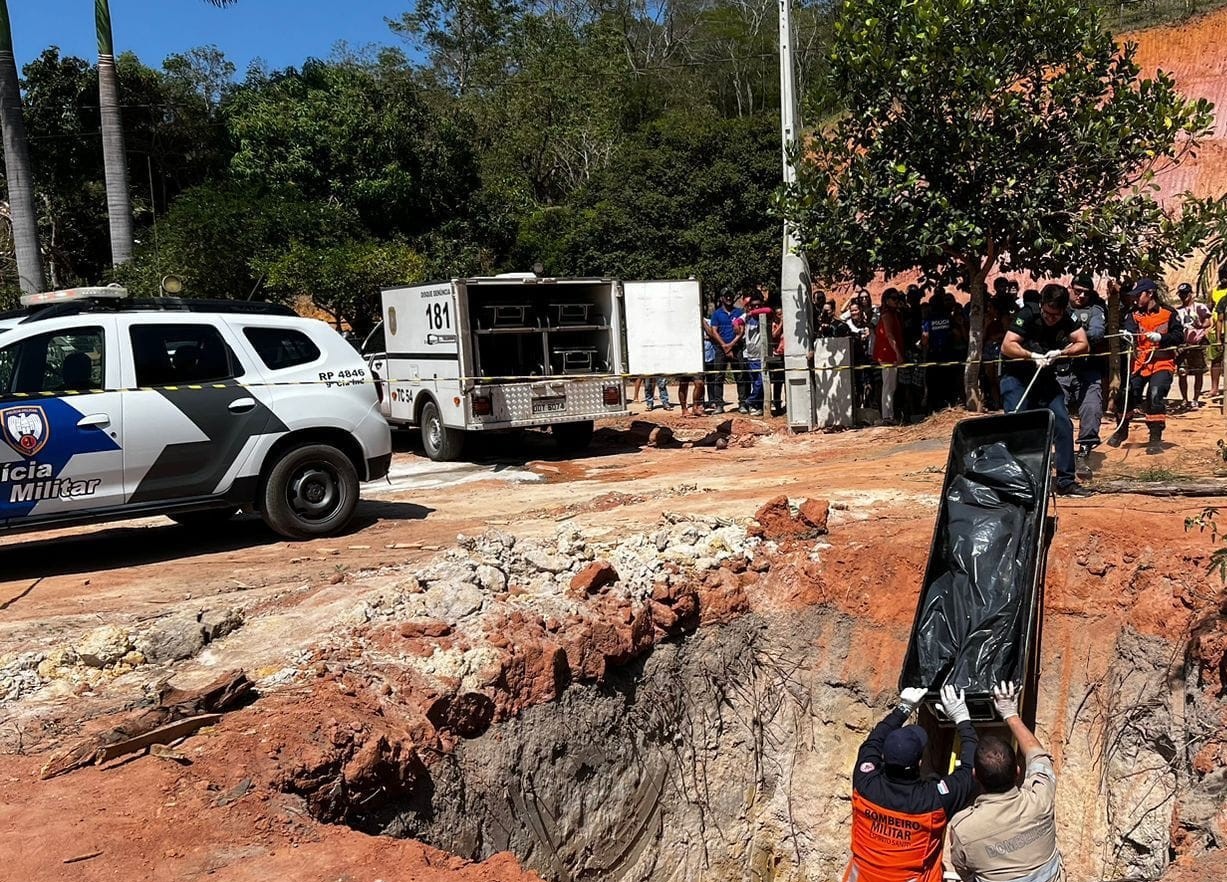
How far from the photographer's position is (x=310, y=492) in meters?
8.19

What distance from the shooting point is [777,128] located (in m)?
26.5

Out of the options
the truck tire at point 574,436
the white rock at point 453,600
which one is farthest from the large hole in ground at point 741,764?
the truck tire at point 574,436

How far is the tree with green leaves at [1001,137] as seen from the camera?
10.9 m

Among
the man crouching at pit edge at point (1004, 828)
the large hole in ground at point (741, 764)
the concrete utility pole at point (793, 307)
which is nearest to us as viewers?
the man crouching at pit edge at point (1004, 828)

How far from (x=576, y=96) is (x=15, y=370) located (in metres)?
29.8

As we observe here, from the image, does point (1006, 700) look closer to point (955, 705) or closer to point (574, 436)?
point (955, 705)

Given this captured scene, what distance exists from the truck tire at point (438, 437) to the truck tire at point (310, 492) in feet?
13.2

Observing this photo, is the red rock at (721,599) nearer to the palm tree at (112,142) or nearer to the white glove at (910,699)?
the white glove at (910,699)

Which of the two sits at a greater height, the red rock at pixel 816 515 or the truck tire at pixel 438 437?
the truck tire at pixel 438 437

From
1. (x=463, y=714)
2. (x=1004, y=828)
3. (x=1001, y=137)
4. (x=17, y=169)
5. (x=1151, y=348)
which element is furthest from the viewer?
(x=17, y=169)

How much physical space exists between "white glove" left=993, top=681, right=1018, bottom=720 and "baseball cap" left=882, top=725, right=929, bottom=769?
1.02 m

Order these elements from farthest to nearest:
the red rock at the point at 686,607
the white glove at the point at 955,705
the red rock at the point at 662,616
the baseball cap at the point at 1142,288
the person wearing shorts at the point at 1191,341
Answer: the person wearing shorts at the point at 1191,341
the baseball cap at the point at 1142,288
the red rock at the point at 686,607
the red rock at the point at 662,616
the white glove at the point at 955,705

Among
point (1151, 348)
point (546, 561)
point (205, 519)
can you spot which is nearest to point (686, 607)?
point (546, 561)

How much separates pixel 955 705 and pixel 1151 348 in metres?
6.31
